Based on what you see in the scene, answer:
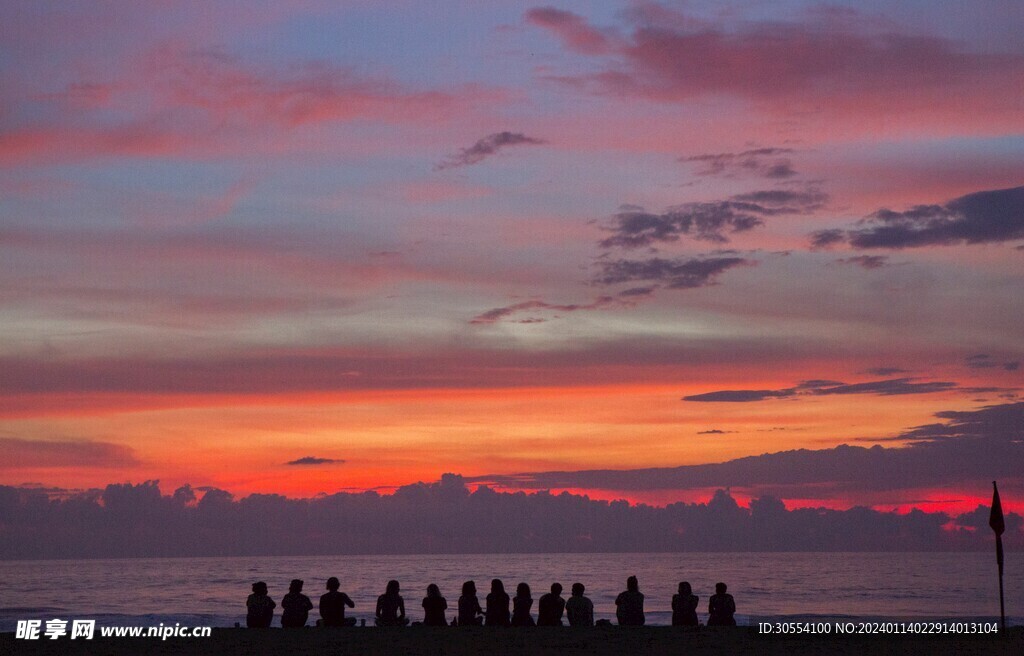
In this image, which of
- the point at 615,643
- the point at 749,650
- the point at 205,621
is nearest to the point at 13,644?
the point at 615,643

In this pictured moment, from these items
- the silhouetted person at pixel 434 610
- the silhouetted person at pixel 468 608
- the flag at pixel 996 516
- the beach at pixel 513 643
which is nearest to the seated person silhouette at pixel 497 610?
the silhouetted person at pixel 468 608

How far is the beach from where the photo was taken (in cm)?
1758

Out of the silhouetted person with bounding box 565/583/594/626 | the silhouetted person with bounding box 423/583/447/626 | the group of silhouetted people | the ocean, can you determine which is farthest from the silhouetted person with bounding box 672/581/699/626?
the ocean

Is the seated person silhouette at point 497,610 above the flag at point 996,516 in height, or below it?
below

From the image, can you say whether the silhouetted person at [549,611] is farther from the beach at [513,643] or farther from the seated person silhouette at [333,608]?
the seated person silhouette at [333,608]

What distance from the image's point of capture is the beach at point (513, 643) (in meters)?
17.6

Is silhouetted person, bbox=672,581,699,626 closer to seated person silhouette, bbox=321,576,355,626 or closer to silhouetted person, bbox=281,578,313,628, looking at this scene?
seated person silhouette, bbox=321,576,355,626

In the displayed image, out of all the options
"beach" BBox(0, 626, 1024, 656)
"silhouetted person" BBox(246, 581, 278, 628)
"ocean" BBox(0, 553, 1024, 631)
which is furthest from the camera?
"ocean" BBox(0, 553, 1024, 631)

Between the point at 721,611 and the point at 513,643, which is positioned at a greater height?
the point at 721,611

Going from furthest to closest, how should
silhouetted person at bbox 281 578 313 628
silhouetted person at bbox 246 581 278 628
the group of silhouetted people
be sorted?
the group of silhouetted people, silhouetted person at bbox 246 581 278 628, silhouetted person at bbox 281 578 313 628

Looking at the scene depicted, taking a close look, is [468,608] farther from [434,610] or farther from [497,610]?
[434,610]

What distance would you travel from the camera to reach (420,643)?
60.7 feet

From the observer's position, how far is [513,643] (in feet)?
60.6

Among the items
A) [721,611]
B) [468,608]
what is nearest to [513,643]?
[468,608]
